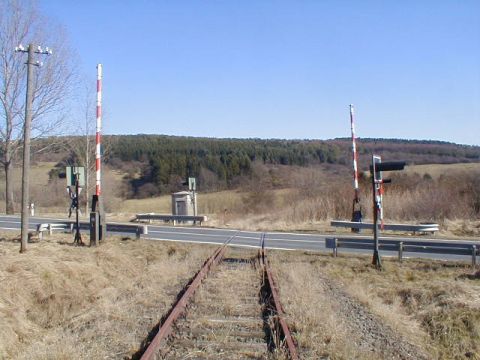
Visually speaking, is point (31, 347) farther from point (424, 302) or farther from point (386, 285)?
point (386, 285)

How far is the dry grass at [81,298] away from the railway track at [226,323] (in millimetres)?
406

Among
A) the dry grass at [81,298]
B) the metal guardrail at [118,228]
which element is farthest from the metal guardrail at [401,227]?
the dry grass at [81,298]

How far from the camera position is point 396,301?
1091cm

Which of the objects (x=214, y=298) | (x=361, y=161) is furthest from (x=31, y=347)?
(x=361, y=161)

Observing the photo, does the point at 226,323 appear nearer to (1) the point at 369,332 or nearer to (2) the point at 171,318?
(2) the point at 171,318

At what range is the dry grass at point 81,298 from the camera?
6.77 m

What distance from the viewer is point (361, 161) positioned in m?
34.4

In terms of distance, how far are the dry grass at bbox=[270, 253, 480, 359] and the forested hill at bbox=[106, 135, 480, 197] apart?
3923cm

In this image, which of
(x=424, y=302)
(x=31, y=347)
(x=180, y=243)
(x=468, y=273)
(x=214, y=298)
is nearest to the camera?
(x=31, y=347)

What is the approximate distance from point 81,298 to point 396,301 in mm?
6325

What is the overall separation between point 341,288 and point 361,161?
929 inches

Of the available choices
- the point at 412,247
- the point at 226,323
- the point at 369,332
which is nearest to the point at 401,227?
the point at 412,247

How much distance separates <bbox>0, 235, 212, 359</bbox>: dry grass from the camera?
677cm

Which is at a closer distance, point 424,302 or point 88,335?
point 88,335
